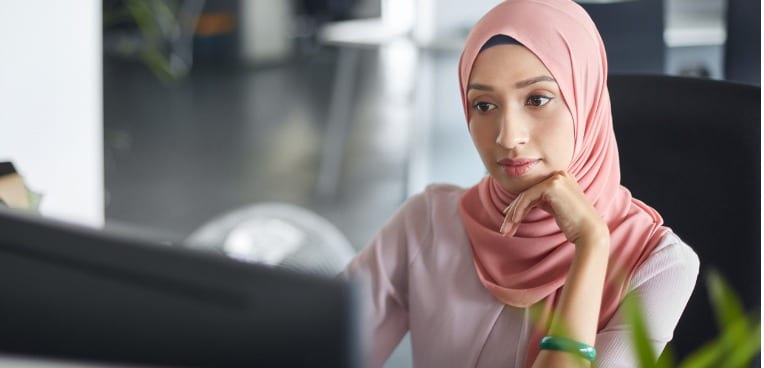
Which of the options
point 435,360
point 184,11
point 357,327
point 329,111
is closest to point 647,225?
point 435,360

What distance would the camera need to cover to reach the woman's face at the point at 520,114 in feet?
3.57

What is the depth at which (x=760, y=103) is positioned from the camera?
4.48ft

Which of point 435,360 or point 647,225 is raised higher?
point 647,225

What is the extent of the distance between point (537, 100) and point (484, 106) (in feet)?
0.20

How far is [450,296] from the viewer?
1.23 metres

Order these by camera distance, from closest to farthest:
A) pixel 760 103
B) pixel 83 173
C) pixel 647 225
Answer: pixel 647 225
pixel 760 103
pixel 83 173

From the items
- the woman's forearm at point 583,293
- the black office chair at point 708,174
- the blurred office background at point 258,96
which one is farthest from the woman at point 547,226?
the blurred office background at point 258,96

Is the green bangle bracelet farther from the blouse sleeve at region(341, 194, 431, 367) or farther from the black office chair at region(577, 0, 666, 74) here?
the black office chair at region(577, 0, 666, 74)

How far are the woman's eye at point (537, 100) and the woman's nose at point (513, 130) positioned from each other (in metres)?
0.02

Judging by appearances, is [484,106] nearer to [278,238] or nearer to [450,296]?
[450,296]

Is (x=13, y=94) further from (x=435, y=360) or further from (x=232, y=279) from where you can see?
(x=232, y=279)

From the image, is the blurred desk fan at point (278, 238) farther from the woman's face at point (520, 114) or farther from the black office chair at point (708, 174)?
the woman's face at point (520, 114)

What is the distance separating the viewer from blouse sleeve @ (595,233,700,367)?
3.60 feet

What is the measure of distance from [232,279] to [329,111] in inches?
236
